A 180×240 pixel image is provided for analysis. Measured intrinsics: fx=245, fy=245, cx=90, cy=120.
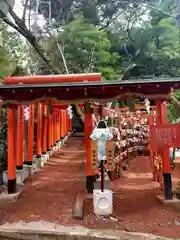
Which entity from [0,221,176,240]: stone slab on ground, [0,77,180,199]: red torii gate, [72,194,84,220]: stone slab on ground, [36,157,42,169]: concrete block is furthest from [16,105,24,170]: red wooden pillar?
[0,221,176,240]: stone slab on ground

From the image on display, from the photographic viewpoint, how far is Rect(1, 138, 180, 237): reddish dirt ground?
5043 millimetres

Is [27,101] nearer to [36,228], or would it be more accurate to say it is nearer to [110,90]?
[110,90]

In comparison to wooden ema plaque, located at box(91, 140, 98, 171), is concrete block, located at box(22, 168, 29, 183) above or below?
below

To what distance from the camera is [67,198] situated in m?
6.39

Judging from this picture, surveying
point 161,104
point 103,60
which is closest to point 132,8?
point 103,60

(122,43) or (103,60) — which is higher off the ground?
A: (122,43)

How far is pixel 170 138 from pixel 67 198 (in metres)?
3.03

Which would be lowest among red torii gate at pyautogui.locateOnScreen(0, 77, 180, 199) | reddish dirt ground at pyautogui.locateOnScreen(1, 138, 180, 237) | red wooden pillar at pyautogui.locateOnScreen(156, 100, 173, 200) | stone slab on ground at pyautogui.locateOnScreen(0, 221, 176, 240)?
stone slab on ground at pyautogui.locateOnScreen(0, 221, 176, 240)

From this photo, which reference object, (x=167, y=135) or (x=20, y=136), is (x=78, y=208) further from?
(x=20, y=136)

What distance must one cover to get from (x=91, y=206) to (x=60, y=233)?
1.36 m

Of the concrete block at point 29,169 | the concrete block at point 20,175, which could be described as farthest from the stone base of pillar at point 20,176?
the concrete block at point 29,169

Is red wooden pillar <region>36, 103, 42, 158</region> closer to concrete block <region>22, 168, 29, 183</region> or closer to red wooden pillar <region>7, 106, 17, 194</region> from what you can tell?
concrete block <region>22, 168, 29, 183</region>

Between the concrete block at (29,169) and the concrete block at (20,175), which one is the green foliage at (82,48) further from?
the concrete block at (20,175)

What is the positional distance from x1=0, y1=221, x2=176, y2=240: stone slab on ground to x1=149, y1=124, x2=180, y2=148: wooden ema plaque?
7.39ft
